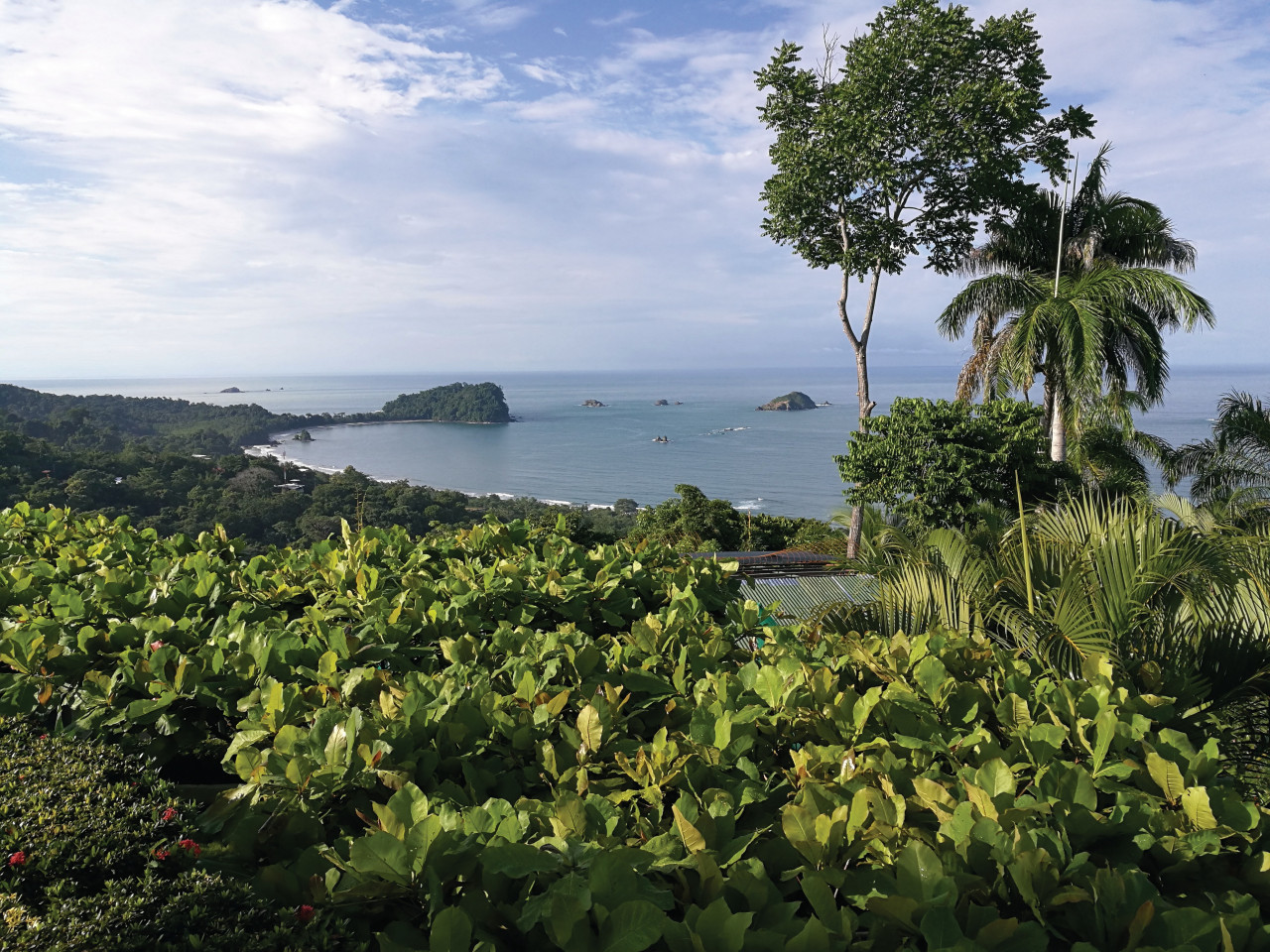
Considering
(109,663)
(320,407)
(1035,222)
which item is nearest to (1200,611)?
(109,663)

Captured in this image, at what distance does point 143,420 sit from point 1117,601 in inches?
2857

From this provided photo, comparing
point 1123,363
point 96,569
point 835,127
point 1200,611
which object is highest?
point 835,127

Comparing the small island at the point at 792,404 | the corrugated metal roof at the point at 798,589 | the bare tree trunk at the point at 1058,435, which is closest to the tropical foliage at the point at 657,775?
the corrugated metal roof at the point at 798,589

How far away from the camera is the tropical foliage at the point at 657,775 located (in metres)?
1.17

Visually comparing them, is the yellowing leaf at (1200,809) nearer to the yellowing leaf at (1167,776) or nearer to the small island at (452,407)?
the yellowing leaf at (1167,776)

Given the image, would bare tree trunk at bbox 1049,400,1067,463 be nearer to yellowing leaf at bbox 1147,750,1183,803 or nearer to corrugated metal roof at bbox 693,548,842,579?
corrugated metal roof at bbox 693,548,842,579

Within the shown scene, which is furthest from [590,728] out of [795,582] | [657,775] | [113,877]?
[795,582]

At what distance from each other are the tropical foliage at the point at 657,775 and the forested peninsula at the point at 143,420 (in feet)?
135

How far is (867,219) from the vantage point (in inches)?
536

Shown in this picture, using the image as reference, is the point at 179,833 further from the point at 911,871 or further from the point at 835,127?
the point at 835,127

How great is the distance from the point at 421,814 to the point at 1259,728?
3.10 meters

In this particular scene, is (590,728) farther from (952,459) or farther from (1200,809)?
(952,459)

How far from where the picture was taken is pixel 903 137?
1285cm

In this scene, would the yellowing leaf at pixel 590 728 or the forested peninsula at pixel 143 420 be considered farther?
the forested peninsula at pixel 143 420
